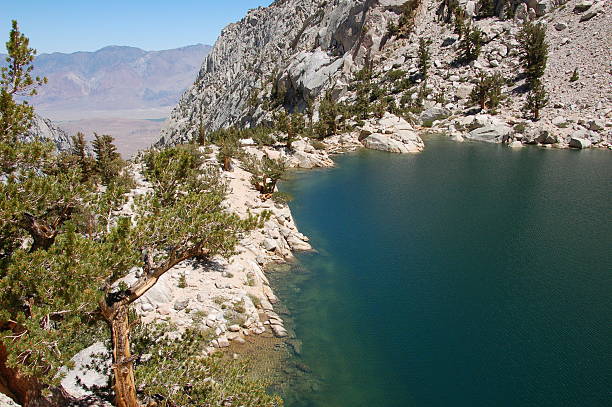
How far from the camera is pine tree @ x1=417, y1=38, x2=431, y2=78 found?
84750 millimetres

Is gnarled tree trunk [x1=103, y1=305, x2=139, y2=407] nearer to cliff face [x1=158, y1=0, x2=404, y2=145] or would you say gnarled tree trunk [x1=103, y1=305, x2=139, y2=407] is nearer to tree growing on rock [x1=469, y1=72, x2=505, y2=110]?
tree growing on rock [x1=469, y1=72, x2=505, y2=110]

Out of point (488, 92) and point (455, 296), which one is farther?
point (488, 92)

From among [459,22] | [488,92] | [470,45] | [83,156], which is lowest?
[83,156]

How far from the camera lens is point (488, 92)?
72.6 m

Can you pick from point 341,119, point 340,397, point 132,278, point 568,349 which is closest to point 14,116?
point 132,278

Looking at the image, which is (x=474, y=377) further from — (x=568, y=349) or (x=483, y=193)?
(x=483, y=193)

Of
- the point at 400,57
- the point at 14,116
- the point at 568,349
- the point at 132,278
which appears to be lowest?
the point at 568,349

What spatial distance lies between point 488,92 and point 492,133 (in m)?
11.5

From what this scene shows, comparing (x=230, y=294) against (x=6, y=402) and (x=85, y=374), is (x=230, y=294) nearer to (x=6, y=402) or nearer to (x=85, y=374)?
(x=85, y=374)

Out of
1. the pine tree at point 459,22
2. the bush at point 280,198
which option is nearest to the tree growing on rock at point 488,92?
the pine tree at point 459,22

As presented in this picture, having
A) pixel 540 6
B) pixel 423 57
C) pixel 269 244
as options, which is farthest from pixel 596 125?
pixel 269 244

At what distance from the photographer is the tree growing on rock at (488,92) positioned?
7231 cm

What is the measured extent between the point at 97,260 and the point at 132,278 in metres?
10.6

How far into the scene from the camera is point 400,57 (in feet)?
305
